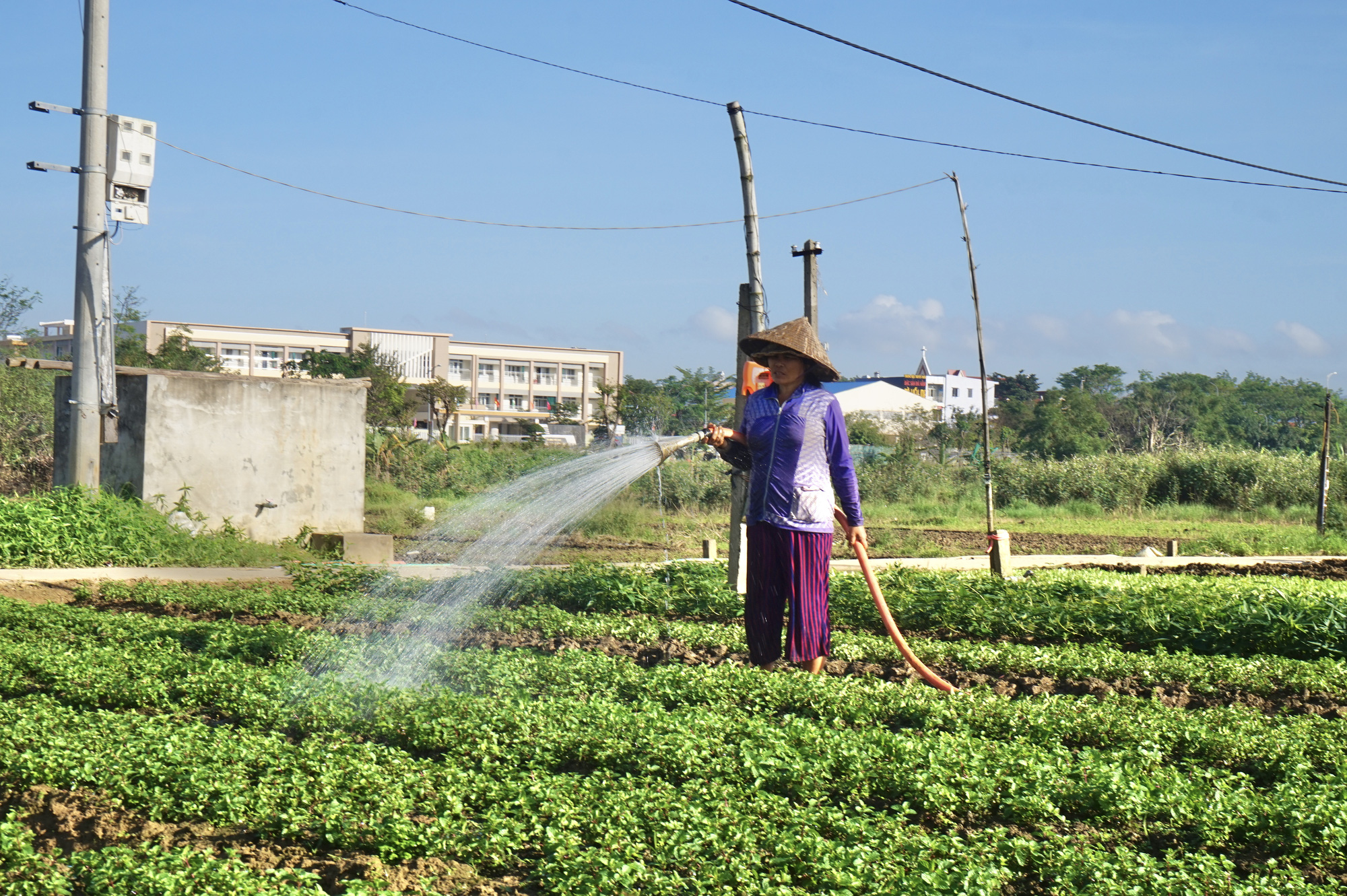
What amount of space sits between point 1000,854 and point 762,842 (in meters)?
0.80

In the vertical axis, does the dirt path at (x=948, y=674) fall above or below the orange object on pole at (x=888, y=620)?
below

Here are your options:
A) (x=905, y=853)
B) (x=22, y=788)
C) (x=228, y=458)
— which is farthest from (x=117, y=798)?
(x=228, y=458)

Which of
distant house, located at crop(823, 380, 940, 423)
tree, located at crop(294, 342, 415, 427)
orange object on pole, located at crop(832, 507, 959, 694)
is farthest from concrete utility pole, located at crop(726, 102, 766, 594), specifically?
distant house, located at crop(823, 380, 940, 423)

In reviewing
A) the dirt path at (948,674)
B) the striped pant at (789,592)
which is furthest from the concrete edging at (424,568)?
the striped pant at (789,592)

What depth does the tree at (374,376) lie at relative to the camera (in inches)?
1661

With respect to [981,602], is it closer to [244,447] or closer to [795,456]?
[795,456]

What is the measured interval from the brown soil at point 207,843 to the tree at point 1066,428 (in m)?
45.5

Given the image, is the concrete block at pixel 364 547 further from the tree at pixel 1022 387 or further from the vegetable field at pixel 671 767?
the tree at pixel 1022 387

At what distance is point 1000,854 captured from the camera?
12.2ft

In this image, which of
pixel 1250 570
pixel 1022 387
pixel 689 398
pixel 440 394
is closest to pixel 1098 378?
pixel 1022 387

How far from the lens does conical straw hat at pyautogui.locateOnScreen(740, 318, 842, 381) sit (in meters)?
6.27

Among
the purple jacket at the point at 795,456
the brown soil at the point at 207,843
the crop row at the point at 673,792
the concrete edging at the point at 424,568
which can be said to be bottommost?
the brown soil at the point at 207,843

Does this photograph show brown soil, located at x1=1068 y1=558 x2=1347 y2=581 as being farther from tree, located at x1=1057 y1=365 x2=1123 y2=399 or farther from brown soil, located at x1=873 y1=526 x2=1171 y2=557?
tree, located at x1=1057 y1=365 x2=1123 y2=399

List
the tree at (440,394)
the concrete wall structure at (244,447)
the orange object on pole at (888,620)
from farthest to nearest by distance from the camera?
the tree at (440,394), the concrete wall structure at (244,447), the orange object on pole at (888,620)
